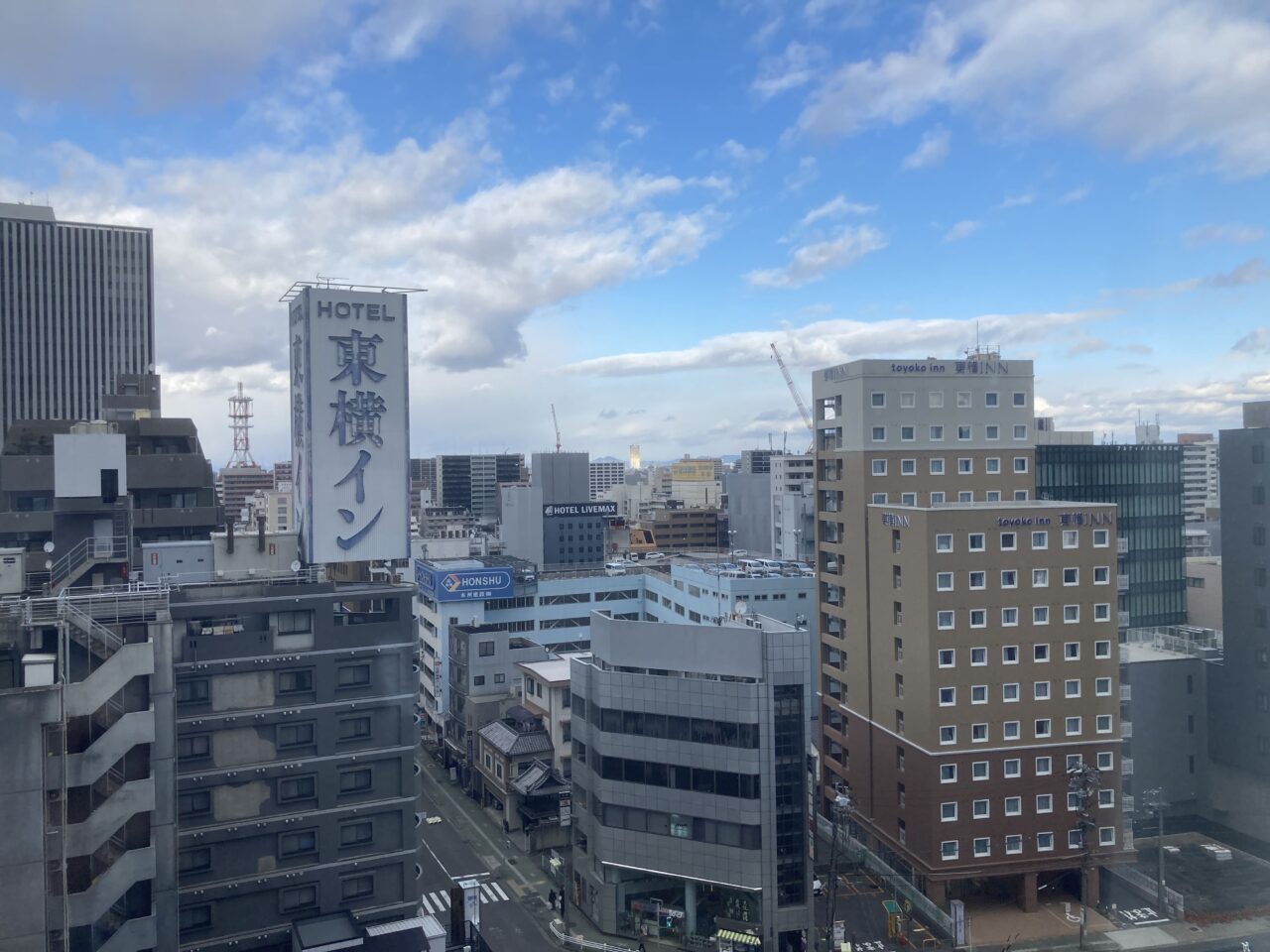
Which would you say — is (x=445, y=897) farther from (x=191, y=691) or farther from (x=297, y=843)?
(x=191, y=691)

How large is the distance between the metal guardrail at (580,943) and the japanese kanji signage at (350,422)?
21.3 ft

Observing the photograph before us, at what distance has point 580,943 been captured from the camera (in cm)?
1374

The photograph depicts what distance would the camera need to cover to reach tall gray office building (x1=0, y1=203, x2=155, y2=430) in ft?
118

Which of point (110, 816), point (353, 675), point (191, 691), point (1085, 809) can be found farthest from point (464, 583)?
point (110, 816)

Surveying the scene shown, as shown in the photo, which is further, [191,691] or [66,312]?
[66,312]

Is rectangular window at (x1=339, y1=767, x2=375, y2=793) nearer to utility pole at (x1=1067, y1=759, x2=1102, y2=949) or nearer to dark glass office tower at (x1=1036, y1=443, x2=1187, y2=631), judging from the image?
utility pole at (x1=1067, y1=759, x2=1102, y2=949)

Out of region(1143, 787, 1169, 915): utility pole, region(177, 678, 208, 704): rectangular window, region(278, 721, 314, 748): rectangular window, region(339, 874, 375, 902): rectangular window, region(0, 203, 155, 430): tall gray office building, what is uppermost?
region(0, 203, 155, 430): tall gray office building

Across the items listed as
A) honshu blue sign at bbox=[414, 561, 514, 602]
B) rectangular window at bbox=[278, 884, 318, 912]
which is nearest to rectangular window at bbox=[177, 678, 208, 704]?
rectangular window at bbox=[278, 884, 318, 912]

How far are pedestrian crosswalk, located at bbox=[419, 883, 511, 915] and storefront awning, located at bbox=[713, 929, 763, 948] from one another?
4163mm

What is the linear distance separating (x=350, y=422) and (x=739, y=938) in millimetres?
9055

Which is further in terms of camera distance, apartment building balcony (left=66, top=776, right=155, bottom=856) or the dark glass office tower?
the dark glass office tower

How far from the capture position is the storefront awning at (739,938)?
13.0 m

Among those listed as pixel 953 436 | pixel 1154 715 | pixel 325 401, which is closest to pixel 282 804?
pixel 325 401

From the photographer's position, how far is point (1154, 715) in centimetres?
1622
